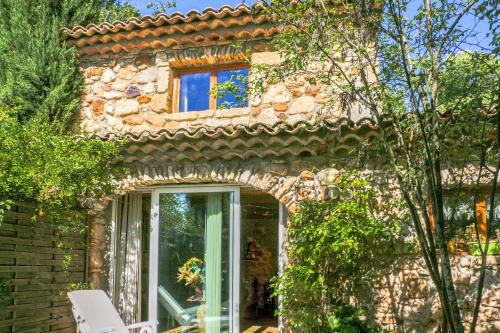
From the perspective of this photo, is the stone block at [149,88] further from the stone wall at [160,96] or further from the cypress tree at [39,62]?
the cypress tree at [39,62]

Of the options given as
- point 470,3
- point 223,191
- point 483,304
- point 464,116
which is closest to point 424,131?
point 464,116

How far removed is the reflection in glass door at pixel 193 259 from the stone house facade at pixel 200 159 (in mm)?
15

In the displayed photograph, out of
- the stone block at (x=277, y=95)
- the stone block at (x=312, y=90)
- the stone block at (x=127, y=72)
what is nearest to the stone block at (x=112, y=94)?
the stone block at (x=127, y=72)

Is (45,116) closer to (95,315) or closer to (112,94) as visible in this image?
(112,94)

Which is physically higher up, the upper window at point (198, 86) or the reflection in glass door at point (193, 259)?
the upper window at point (198, 86)

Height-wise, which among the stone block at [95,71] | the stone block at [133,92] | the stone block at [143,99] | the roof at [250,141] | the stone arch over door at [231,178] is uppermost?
the stone block at [95,71]

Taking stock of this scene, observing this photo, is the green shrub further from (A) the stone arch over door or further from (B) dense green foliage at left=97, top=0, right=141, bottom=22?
(B) dense green foliage at left=97, top=0, right=141, bottom=22

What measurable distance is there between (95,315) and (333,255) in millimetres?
2924

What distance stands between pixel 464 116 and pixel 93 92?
247 inches

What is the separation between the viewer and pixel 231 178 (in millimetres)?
6664

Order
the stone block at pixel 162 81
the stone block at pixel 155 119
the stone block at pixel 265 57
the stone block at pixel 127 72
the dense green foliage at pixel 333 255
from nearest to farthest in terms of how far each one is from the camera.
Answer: the dense green foliage at pixel 333 255 < the stone block at pixel 265 57 < the stone block at pixel 155 119 < the stone block at pixel 162 81 < the stone block at pixel 127 72

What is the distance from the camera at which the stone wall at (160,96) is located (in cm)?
755

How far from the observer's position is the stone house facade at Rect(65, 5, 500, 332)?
19.6 ft

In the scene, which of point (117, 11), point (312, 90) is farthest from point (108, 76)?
point (117, 11)
